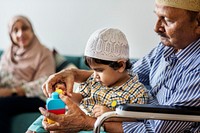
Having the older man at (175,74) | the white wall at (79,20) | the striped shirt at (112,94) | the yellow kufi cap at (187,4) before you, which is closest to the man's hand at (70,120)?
the older man at (175,74)

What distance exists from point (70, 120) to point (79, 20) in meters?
2.04

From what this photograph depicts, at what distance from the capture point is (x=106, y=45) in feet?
6.47

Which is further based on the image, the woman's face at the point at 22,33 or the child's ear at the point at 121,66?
the woman's face at the point at 22,33

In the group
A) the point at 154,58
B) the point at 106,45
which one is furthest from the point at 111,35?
the point at 154,58

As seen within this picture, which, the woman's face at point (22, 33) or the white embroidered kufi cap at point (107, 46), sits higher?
the white embroidered kufi cap at point (107, 46)

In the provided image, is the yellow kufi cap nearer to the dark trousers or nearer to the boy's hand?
the boy's hand

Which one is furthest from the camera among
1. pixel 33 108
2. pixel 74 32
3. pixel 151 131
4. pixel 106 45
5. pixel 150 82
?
pixel 74 32

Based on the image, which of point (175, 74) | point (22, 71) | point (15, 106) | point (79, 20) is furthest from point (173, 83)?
point (79, 20)

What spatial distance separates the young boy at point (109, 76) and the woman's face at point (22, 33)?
1509 mm

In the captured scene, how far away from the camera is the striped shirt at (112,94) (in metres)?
1.95

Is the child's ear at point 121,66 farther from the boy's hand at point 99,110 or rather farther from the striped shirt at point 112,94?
the boy's hand at point 99,110

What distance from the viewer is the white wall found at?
343 centimetres

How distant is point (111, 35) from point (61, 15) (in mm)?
1934

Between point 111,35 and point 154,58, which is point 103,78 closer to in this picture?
point 111,35
